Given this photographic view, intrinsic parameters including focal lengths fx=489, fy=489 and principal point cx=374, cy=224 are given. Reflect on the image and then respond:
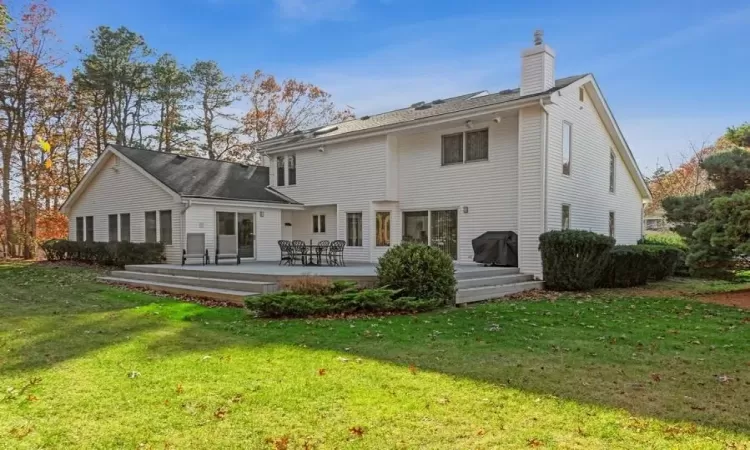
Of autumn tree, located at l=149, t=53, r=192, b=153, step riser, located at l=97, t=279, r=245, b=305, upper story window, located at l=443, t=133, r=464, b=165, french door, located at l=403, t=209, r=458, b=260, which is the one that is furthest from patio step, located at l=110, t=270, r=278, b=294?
autumn tree, located at l=149, t=53, r=192, b=153

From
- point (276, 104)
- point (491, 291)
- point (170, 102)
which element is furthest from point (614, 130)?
point (170, 102)

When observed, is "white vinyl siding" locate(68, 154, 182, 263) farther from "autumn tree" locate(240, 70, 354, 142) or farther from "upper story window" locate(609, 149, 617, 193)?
"upper story window" locate(609, 149, 617, 193)

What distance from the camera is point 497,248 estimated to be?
13.3m

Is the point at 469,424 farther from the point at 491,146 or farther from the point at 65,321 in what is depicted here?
the point at 491,146

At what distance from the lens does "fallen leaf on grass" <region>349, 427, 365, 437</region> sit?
10.8 feet

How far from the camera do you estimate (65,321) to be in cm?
751

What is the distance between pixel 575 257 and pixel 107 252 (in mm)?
15668

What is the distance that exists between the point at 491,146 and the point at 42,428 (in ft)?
41.0

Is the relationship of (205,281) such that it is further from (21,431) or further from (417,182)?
(21,431)

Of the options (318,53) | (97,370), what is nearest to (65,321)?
(97,370)

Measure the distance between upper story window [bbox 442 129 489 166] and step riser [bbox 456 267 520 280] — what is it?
3.39 metres

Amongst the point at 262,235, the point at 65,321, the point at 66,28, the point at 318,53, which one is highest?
the point at 66,28

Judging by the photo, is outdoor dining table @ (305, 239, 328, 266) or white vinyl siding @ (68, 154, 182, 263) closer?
outdoor dining table @ (305, 239, 328, 266)

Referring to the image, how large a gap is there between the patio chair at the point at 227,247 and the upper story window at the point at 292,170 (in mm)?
3274
